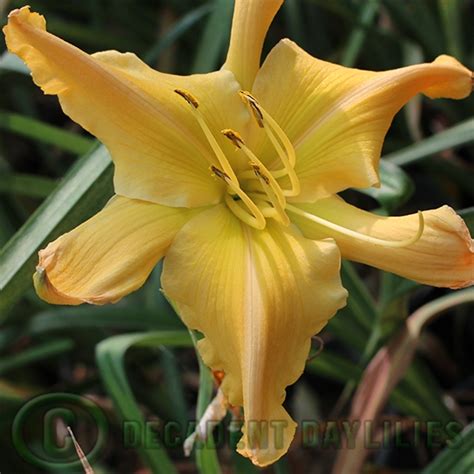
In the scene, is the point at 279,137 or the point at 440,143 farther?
the point at 440,143

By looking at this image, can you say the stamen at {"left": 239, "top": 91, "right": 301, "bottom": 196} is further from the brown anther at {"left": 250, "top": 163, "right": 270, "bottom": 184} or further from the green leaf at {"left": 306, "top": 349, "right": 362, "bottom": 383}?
the green leaf at {"left": 306, "top": 349, "right": 362, "bottom": 383}

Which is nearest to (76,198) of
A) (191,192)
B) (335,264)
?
(191,192)

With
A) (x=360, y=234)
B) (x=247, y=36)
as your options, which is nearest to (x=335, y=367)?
(x=360, y=234)

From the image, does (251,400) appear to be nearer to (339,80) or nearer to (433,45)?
(339,80)

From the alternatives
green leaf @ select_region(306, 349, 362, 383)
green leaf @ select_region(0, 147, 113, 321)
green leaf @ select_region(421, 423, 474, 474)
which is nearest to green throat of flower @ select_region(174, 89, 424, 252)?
green leaf @ select_region(0, 147, 113, 321)

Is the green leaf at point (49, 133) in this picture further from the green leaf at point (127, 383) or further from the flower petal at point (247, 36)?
the flower petal at point (247, 36)

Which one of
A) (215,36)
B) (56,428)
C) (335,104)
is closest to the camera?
(335,104)

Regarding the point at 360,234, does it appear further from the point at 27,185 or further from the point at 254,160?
the point at 27,185

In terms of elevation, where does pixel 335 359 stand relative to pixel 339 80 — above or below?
below
